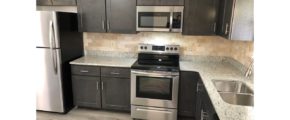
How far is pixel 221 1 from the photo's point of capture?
7.95 ft

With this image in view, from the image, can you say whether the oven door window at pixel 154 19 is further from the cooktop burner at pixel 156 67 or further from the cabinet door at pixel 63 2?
the cabinet door at pixel 63 2

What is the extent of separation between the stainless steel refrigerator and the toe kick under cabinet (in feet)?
0.53

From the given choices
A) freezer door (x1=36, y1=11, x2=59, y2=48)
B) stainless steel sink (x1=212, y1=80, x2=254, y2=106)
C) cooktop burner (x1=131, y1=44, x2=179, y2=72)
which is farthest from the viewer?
cooktop burner (x1=131, y1=44, x2=179, y2=72)

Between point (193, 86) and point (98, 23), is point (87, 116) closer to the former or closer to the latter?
point (98, 23)

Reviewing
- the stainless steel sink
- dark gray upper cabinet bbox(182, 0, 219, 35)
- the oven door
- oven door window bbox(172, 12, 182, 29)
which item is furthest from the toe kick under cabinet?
the stainless steel sink

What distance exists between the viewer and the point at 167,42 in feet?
9.89

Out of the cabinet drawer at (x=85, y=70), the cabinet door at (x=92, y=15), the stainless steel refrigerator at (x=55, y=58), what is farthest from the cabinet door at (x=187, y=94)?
the stainless steel refrigerator at (x=55, y=58)

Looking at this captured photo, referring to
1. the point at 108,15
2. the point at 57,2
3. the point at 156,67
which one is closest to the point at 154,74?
the point at 156,67

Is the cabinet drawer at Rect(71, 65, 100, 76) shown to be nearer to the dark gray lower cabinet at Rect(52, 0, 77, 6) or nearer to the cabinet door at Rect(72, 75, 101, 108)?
the cabinet door at Rect(72, 75, 101, 108)

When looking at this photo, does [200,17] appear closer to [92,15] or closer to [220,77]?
[220,77]

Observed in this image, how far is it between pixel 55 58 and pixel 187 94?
192 centimetres

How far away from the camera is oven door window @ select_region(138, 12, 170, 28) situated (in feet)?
8.41
